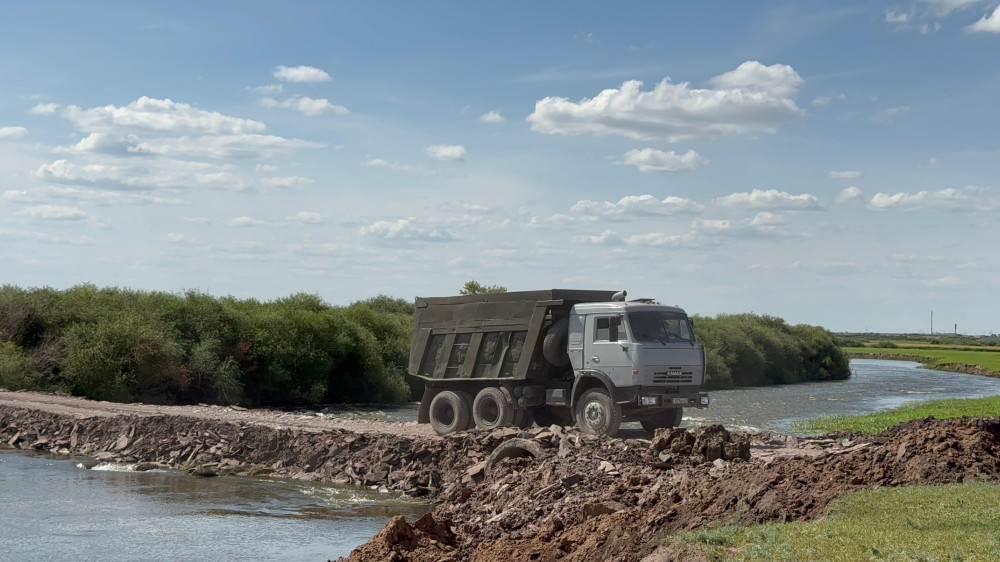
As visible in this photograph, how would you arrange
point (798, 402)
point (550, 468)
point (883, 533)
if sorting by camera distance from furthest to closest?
point (798, 402), point (550, 468), point (883, 533)

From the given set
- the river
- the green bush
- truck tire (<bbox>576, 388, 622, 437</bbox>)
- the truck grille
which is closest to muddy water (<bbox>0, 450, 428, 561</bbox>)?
the river

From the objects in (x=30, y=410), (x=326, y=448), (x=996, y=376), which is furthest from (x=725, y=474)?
(x=996, y=376)

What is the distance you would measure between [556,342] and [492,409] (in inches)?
94.0

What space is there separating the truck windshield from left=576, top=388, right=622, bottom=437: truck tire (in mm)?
1467

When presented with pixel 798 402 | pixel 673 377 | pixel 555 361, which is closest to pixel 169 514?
pixel 555 361

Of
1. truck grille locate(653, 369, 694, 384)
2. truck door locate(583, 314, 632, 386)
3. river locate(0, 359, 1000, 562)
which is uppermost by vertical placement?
truck door locate(583, 314, 632, 386)

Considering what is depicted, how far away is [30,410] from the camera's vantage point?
98.2 feet

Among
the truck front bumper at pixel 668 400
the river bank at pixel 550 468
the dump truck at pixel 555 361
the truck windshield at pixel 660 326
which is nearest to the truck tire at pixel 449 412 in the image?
the dump truck at pixel 555 361

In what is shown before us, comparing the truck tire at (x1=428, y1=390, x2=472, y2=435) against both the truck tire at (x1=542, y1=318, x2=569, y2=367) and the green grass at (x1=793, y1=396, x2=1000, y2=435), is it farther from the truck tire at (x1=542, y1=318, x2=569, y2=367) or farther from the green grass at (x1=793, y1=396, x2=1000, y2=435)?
the green grass at (x1=793, y1=396, x2=1000, y2=435)

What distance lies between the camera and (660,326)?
785 inches

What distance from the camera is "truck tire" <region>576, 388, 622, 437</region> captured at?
1941cm

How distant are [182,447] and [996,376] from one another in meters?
75.7

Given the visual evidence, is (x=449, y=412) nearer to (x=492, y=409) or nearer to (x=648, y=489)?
(x=492, y=409)

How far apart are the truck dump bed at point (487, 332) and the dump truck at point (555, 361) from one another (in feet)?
0.08
